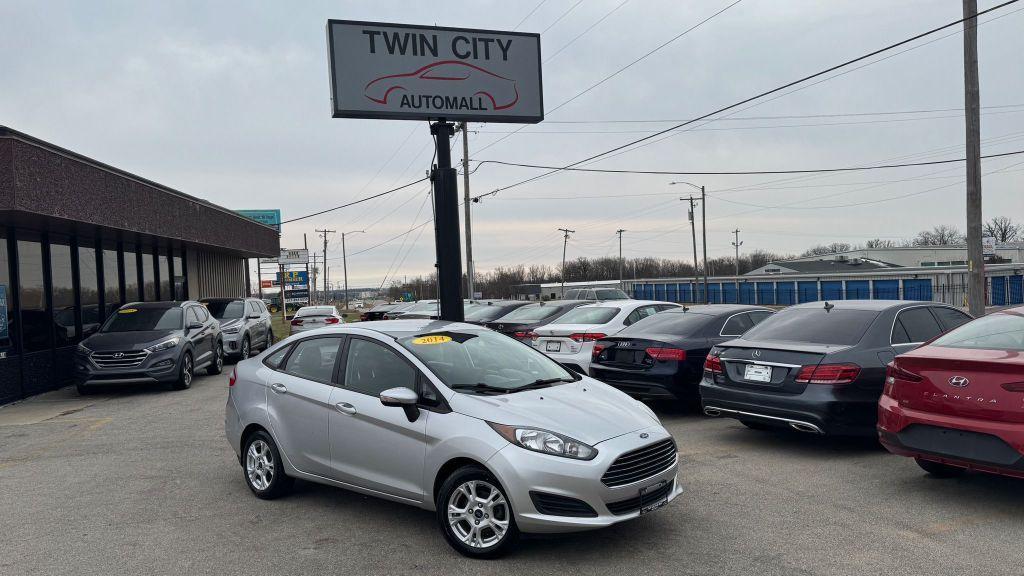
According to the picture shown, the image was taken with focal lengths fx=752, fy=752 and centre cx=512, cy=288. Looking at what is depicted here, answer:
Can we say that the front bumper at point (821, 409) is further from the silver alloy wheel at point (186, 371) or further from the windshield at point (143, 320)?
the windshield at point (143, 320)

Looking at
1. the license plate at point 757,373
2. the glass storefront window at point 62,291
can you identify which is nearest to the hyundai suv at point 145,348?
the glass storefront window at point 62,291

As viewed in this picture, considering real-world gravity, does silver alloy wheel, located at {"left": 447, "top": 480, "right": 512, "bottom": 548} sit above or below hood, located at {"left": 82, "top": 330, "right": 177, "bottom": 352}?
below

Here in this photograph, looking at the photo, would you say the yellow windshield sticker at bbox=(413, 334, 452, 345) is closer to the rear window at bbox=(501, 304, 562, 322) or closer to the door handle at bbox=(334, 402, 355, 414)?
the door handle at bbox=(334, 402, 355, 414)

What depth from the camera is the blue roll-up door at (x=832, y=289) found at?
200 ft

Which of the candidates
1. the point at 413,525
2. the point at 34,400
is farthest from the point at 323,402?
the point at 34,400

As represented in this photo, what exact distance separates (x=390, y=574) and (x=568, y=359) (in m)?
6.84

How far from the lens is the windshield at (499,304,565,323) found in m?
14.0

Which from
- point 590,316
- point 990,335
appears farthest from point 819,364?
point 590,316

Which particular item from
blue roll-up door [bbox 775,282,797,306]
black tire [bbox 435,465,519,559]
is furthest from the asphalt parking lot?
blue roll-up door [bbox 775,282,797,306]

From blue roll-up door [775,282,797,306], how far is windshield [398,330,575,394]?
63.3 meters

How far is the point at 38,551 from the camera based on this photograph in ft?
17.2

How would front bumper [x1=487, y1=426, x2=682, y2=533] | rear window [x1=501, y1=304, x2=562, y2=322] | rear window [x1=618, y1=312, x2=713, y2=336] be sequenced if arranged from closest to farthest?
front bumper [x1=487, y1=426, x2=682, y2=533]
rear window [x1=618, y1=312, x2=713, y2=336]
rear window [x1=501, y1=304, x2=562, y2=322]

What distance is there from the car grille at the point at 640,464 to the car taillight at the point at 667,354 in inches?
158

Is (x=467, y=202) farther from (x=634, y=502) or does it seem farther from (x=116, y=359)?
(x=634, y=502)
